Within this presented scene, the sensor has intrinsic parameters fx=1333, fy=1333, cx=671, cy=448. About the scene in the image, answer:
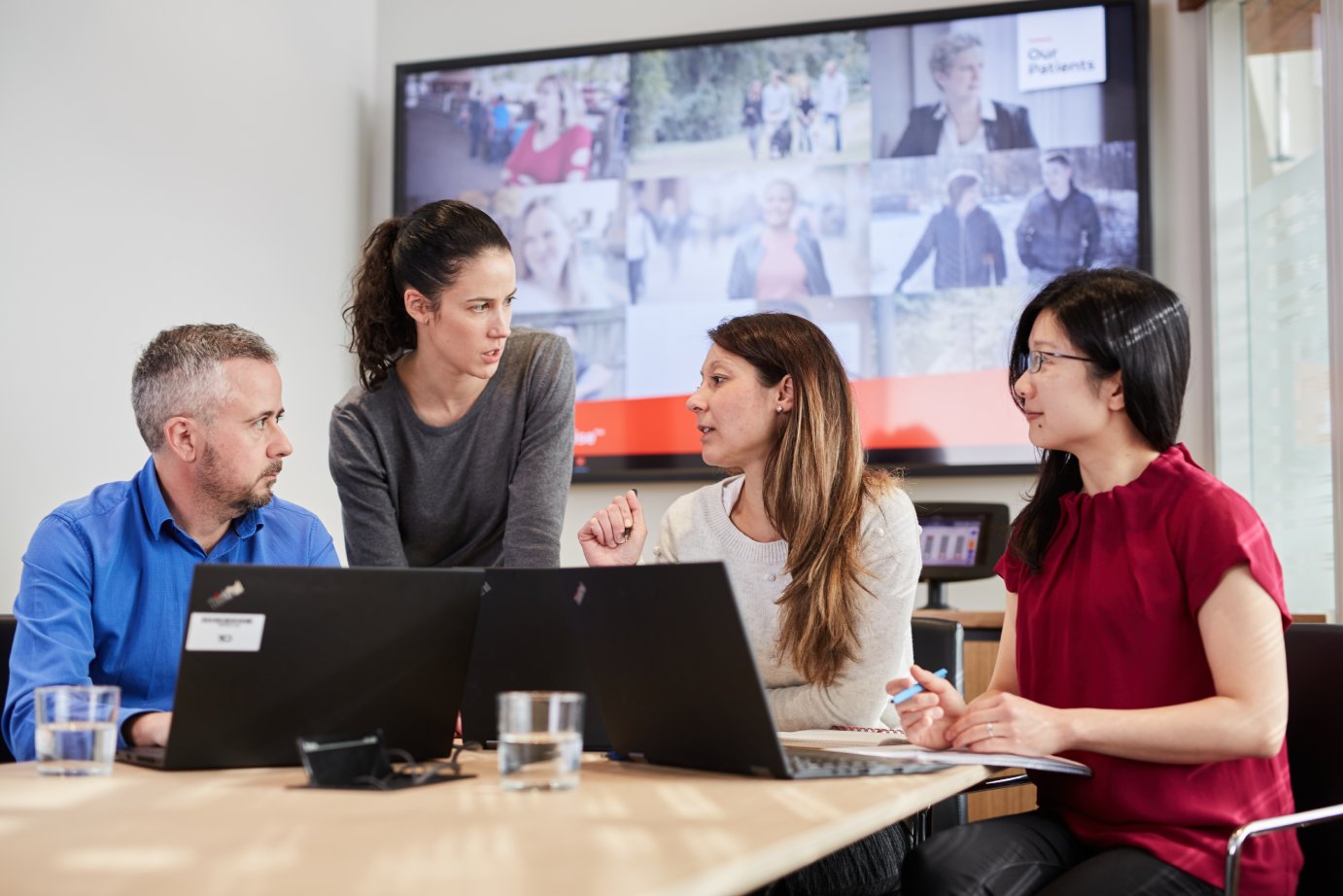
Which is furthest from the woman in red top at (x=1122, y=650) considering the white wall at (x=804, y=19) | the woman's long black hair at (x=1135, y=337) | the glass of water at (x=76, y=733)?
the white wall at (x=804, y=19)

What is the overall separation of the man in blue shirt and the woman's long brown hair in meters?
0.74

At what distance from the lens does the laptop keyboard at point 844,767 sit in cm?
134

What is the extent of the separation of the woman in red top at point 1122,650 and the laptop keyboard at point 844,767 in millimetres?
149

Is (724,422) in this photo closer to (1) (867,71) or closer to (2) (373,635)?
(2) (373,635)

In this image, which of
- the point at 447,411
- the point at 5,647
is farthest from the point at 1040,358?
the point at 5,647

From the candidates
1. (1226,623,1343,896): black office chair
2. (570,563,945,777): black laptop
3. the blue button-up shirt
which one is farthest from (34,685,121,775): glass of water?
(1226,623,1343,896): black office chair

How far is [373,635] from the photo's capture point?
4.66ft

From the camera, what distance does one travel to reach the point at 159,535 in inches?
73.7

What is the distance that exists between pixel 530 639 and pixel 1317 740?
1.03m

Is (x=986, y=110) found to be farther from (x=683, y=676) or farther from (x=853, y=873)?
(x=683, y=676)

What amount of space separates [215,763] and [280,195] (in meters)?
2.72

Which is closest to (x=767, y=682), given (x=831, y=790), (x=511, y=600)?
(x=511, y=600)

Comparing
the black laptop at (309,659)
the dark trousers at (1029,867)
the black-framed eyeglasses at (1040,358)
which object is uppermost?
the black-framed eyeglasses at (1040,358)

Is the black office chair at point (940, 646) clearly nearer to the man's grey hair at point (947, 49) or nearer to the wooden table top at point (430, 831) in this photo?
the wooden table top at point (430, 831)
